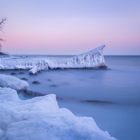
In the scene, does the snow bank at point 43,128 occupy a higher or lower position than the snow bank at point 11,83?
higher

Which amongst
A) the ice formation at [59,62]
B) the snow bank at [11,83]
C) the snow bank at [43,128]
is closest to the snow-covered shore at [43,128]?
the snow bank at [43,128]

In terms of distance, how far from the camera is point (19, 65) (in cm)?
4009

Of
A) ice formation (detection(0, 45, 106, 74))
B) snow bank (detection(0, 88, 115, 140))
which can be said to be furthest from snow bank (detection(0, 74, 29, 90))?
ice formation (detection(0, 45, 106, 74))

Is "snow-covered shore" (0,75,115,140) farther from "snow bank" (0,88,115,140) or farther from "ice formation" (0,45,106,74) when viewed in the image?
"ice formation" (0,45,106,74)

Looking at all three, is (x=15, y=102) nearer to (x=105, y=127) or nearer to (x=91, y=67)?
(x=105, y=127)

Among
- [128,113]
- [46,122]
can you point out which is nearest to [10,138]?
[46,122]

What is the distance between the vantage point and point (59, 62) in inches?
1679

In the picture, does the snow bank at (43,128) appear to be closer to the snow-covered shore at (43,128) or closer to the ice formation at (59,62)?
the snow-covered shore at (43,128)

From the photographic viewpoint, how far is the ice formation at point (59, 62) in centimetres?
3962

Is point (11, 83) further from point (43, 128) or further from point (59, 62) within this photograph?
point (59, 62)

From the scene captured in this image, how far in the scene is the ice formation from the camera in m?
39.6

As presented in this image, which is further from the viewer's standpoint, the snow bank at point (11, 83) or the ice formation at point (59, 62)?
the ice formation at point (59, 62)

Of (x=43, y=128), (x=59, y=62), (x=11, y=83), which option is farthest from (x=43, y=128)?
(x=59, y=62)

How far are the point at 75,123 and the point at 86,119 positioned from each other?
3.14 ft
